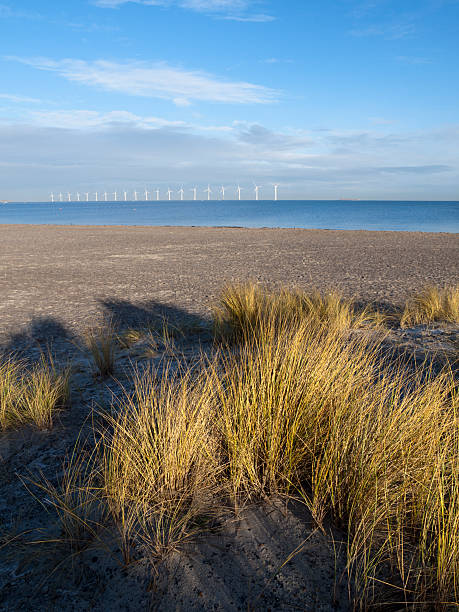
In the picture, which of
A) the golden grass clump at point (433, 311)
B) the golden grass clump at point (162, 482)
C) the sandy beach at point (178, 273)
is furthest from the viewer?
the sandy beach at point (178, 273)

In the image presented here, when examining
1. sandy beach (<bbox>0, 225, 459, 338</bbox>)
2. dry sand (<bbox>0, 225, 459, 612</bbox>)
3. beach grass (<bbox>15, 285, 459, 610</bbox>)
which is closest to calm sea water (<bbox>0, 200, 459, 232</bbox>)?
sandy beach (<bbox>0, 225, 459, 338</bbox>)

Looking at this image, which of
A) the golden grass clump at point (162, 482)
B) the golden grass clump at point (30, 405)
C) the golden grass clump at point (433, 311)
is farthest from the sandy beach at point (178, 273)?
the golden grass clump at point (162, 482)

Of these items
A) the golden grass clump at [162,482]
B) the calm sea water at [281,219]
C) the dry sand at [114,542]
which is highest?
the calm sea water at [281,219]

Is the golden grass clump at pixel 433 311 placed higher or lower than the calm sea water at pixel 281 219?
lower

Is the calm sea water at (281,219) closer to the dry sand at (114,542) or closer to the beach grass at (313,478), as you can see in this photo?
the dry sand at (114,542)

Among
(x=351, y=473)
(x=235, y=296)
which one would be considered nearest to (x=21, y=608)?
(x=351, y=473)

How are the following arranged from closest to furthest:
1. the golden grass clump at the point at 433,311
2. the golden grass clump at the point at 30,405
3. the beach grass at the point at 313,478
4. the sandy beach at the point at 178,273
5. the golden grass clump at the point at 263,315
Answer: the beach grass at the point at 313,478, the golden grass clump at the point at 30,405, the golden grass clump at the point at 263,315, the golden grass clump at the point at 433,311, the sandy beach at the point at 178,273

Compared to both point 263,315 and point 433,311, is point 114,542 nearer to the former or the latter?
point 263,315

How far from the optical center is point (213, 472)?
6.84 feet

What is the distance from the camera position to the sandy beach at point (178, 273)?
7832 millimetres

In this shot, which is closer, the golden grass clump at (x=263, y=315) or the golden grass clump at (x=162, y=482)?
the golden grass clump at (x=162, y=482)

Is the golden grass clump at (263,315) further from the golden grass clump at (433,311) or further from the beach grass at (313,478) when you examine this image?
the beach grass at (313,478)

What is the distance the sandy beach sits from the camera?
7.83 m

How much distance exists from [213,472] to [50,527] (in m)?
0.80
